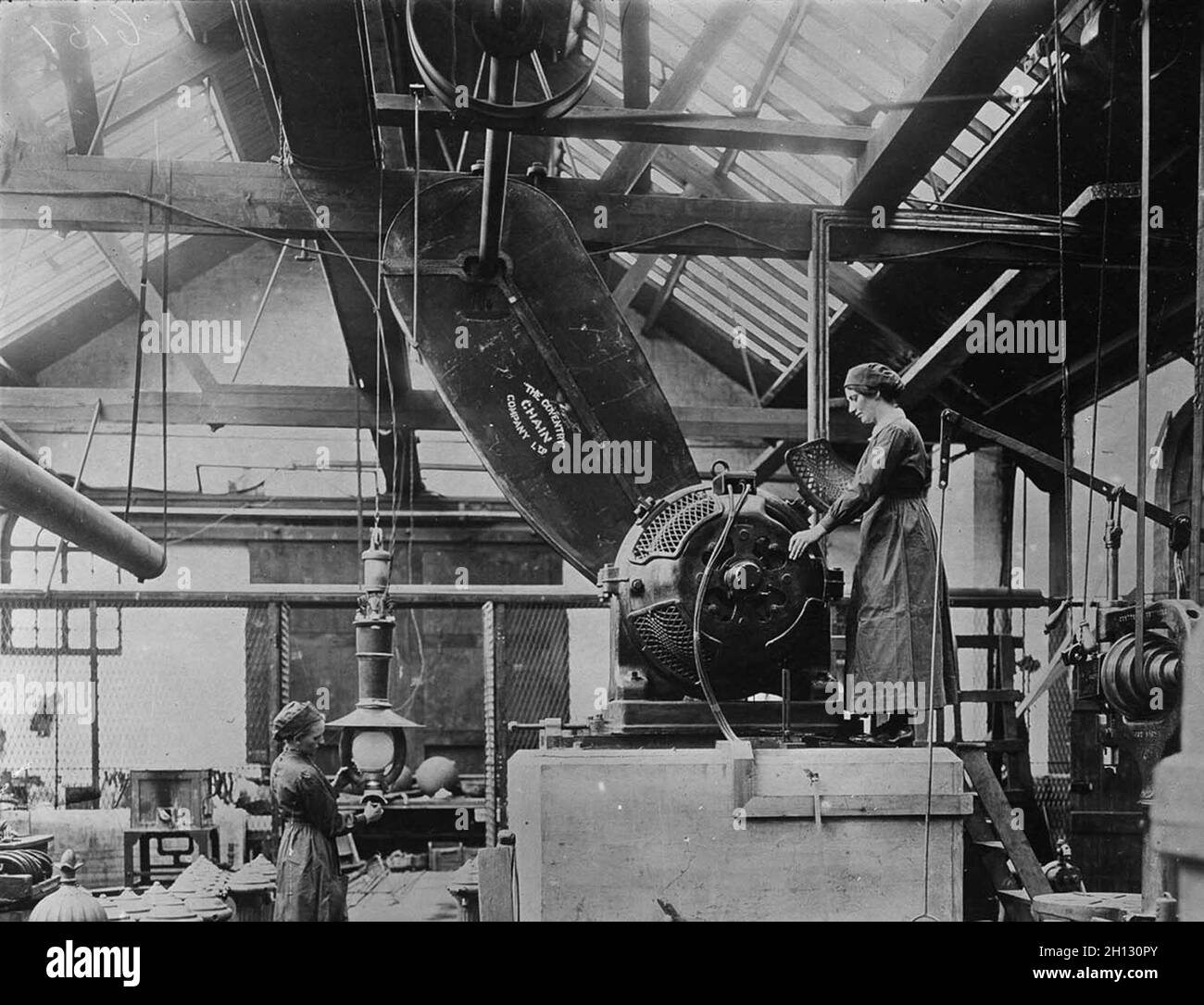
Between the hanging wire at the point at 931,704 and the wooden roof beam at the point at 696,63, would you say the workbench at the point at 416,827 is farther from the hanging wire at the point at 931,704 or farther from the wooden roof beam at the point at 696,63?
the hanging wire at the point at 931,704

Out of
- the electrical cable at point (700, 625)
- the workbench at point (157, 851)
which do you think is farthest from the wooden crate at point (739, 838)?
the workbench at point (157, 851)

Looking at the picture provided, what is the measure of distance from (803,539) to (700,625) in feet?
1.34

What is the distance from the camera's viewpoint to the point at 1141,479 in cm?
305

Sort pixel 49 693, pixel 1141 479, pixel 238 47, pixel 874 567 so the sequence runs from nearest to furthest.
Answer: pixel 1141 479 → pixel 874 567 → pixel 238 47 → pixel 49 693

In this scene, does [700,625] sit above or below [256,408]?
below

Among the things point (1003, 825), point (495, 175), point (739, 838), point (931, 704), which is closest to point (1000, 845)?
point (1003, 825)

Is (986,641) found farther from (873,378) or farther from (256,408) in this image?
(256,408)

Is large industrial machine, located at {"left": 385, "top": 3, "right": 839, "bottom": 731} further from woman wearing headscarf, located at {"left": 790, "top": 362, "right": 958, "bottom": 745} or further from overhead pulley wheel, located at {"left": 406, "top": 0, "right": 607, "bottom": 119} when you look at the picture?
overhead pulley wheel, located at {"left": 406, "top": 0, "right": 607, "bottom": 119}

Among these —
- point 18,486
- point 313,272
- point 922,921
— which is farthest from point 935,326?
point 313,272

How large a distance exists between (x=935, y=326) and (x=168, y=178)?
18.0 feet

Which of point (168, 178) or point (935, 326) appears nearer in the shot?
point (168, 178)

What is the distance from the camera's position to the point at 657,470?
467 cm

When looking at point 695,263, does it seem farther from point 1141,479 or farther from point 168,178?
point 1141,479

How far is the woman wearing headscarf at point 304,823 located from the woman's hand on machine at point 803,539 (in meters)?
2.78
